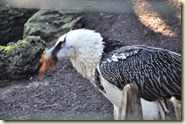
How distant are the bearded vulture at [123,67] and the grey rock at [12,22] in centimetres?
23

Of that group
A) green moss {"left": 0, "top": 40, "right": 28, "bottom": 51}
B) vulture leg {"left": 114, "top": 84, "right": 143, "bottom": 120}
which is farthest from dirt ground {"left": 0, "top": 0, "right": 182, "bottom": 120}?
vulture leg {"left": 114, "top": 84, "right": 143, "bottom": 120}

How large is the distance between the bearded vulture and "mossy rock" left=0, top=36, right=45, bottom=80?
0.49 ft

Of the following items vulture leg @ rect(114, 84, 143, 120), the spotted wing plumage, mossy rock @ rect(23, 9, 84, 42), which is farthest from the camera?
mossy rock @ rect(23, 9, 84, 42)

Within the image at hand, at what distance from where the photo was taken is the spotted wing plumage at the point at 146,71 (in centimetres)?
227

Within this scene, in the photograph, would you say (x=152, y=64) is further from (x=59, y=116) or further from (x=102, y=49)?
(x=59, y=116)

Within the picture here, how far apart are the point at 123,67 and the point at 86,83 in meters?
0.23

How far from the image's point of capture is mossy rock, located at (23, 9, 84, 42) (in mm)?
2475

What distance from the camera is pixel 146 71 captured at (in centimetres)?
228

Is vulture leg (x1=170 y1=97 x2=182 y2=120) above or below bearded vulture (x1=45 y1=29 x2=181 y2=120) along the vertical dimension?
below

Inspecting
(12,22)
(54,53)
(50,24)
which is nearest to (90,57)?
(54,53)

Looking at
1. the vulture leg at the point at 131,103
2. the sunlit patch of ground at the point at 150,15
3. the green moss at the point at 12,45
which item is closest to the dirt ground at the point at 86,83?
the sunlit patch of ground at the point at 150,15

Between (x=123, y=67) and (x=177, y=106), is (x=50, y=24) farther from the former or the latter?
(x=177, y=106)

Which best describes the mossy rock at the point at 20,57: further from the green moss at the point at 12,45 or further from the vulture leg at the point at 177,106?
the vulture leg at the point at 177,106

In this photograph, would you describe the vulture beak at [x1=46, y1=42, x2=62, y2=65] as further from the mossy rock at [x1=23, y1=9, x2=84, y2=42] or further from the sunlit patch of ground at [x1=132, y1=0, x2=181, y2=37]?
the sunlit patch of ground at [x1=132, y1=0, x2=181, y2=37]
